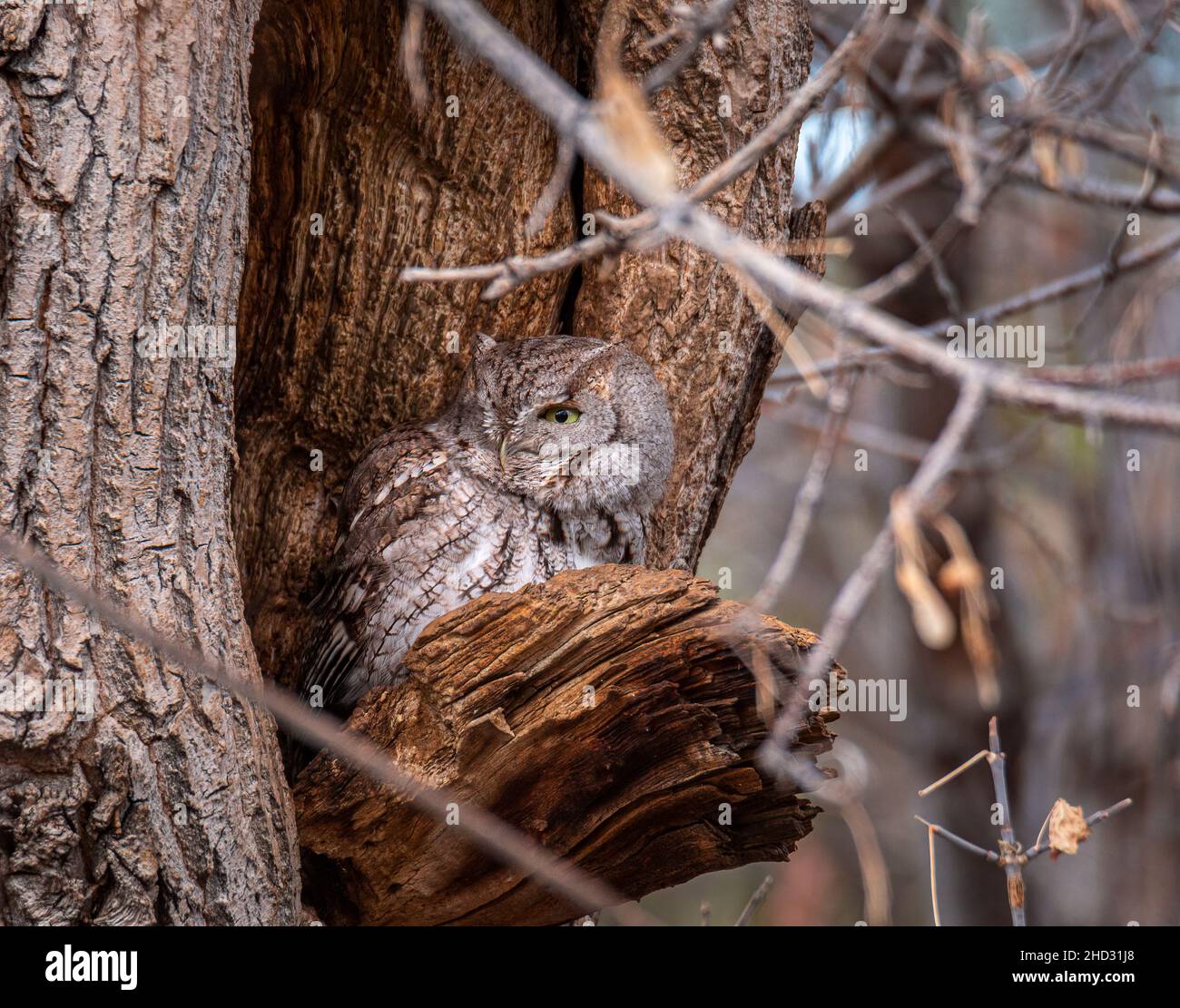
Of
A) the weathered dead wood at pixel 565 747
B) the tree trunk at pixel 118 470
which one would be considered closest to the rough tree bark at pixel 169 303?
the tree trunk at pixel 118 470

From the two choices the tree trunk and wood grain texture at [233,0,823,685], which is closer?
the tree trunk

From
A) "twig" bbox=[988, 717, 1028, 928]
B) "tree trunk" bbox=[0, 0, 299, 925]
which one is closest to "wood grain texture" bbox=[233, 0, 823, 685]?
"tree trunk" bbox=[0, 0, 299, 925]

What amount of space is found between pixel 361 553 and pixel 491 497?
1.35ft

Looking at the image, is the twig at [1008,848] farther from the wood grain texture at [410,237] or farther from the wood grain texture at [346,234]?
the wood grain texture at [346,234]

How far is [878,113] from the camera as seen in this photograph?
5062 millimetres

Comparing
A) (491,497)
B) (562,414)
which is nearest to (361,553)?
(491,497)

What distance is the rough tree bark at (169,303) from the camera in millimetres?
2238

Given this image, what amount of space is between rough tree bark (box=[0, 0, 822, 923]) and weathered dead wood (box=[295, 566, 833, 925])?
29 centimetres

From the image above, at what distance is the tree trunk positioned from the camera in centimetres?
223

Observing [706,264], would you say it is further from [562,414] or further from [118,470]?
[118,470]

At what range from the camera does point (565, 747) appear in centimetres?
268

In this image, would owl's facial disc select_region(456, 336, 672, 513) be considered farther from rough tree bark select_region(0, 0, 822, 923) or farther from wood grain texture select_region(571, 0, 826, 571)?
rough tree bark select_region(0, 0, 822, 923)
